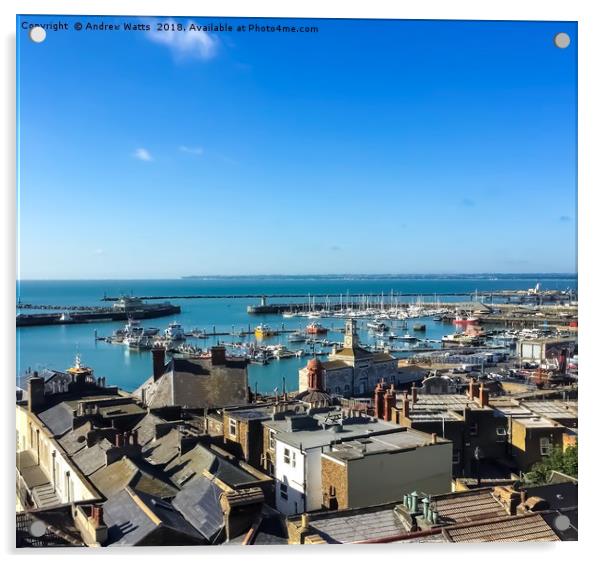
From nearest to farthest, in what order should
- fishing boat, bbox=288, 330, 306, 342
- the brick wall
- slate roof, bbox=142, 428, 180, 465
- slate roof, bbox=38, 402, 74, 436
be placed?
the brick wall
slate roof, bbox=142, 428, 180, 465
slate roof, bbox=38, 402, 74, 436
fishing boat, bbox=288, 330, 306, 342

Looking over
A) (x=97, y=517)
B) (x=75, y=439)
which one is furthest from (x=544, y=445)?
(x=97, y=517)

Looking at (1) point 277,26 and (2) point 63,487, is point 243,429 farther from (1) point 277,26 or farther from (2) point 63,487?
(1) point 277,26

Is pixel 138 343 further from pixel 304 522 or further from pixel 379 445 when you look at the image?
pixel 304 522

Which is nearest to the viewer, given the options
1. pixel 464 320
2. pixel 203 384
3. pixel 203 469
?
pixel 203 469

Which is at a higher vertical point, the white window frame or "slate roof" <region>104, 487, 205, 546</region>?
"slate roof" <region>104, 487, 205, 546</region>

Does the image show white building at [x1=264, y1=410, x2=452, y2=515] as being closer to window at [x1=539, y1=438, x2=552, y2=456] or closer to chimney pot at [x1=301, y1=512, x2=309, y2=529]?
chimney pot at [x1=301, y1=512, x2=309, y2=529]

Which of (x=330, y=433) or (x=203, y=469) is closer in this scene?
(x=203, y=469)

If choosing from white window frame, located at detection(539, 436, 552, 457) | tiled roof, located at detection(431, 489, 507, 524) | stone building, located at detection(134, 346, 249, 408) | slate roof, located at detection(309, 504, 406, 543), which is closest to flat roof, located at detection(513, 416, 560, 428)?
white window frame, located at detection(539, 436, 552, 457)
